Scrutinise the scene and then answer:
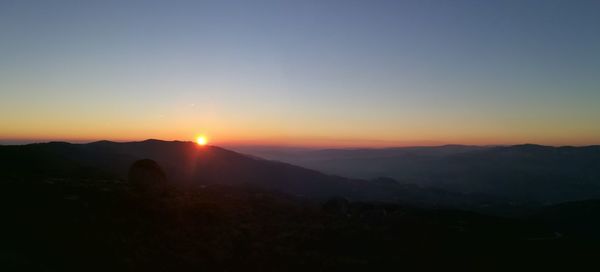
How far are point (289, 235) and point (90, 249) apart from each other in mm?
21191

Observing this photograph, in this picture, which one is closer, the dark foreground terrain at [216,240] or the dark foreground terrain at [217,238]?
the dark foreground terrain at [216,240]

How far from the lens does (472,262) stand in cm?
4612

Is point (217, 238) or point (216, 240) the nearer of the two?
point (216, 240)

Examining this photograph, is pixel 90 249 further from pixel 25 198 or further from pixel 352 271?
pixel 352 271

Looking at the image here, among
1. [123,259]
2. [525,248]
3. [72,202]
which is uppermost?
[72,202]

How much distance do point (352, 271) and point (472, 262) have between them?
1442cm

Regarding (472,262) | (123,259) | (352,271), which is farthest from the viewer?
(472,262)

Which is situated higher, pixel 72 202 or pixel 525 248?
pixel 72 202

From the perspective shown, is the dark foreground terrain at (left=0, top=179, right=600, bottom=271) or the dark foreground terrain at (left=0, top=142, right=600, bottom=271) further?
the dark foreground terrain at (left=0, top=142, right=600, bottom=271)

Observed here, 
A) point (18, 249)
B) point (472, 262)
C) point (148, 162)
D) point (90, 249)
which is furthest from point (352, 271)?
point (148, 162)

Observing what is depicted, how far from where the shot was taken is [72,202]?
43938 mm

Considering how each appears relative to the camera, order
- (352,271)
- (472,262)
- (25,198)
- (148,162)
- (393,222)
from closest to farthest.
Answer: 1. (352,271)
2. (25,198)
3. (472,262)
4. (393,222)
5. (148,162)

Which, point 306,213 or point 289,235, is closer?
point 289,235

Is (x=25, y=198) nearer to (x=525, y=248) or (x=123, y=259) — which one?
(x=123, y=259)
